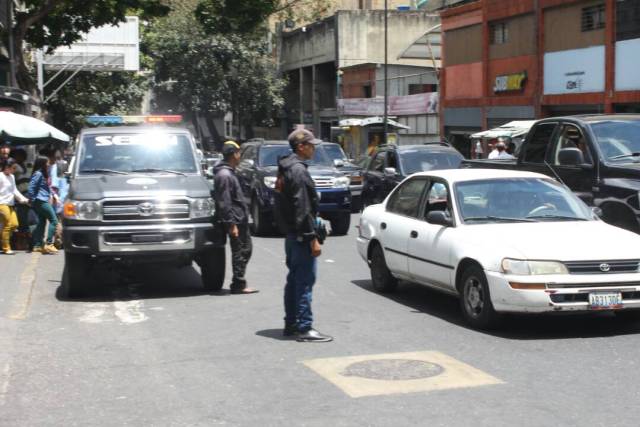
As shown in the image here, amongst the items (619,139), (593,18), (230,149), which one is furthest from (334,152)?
(230,149)

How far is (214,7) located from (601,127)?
1593cm

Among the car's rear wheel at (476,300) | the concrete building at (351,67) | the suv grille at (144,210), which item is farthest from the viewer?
the concrete building at (351,67)

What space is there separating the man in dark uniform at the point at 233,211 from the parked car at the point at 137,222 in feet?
0.67

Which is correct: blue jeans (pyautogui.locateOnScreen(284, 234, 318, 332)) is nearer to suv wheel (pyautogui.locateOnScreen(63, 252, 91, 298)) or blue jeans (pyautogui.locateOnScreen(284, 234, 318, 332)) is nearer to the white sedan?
the white sedan

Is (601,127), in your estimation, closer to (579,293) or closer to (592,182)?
(592,182)

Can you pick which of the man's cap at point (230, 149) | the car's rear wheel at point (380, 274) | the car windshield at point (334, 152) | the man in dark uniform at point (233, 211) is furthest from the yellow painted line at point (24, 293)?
the car windshield at point (334, 152)

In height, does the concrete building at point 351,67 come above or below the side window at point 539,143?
above

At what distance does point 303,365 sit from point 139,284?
17.6ft

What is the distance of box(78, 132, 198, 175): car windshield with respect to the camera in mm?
11891

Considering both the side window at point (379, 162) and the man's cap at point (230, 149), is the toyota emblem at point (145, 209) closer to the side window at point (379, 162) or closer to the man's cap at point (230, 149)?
the man's cap at point (230, 149)

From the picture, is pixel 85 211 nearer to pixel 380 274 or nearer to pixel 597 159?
pixel 380 274

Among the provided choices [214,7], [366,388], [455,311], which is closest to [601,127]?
[455,311]

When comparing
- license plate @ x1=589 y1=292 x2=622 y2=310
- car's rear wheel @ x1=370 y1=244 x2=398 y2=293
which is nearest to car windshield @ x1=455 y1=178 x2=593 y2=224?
license plate @ x1=589 y1=292 x2=622 y2=310

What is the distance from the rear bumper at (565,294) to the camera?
812cm
